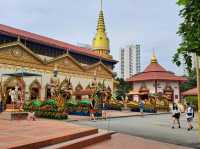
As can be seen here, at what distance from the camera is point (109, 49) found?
182 ft

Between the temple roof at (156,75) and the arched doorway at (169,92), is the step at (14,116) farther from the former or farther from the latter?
the arched doorway at (169,92)

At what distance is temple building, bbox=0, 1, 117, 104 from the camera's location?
90.4 feet

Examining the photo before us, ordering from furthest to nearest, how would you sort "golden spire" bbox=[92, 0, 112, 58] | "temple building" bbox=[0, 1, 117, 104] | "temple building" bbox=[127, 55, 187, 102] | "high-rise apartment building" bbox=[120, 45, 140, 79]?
"high-rise apartment building" bbox=[120, 45, 140, 79] < "golden spire" bbox=[92, 0, 112, 58] < "temple building" bbox=[127, 55, 187, 102] < "temple building" bbox=[0, 1, 117, 104]

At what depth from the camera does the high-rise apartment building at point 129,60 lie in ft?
368

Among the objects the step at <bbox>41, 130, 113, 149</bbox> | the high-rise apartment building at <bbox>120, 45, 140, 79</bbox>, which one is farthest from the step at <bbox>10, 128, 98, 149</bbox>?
the high-rise apartment building at <bbox>120, 45, 140, 79</bbox>

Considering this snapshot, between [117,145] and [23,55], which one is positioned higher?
[23,55]

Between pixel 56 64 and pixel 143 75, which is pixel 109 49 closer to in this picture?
pixel 143 75

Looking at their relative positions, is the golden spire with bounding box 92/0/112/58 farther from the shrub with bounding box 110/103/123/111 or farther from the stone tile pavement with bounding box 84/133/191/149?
the stone tile pavement with bounding box 84/133/191/149

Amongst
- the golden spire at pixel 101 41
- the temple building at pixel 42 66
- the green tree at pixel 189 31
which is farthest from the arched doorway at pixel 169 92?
the green tree at pixel 189 31

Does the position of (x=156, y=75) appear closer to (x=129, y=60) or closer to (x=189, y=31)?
(x=189, y=31)

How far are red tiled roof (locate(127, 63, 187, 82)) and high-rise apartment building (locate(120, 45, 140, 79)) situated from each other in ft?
199

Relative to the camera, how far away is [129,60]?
115 meters

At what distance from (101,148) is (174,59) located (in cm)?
351

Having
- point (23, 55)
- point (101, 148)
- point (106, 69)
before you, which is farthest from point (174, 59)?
point (106, 69)
